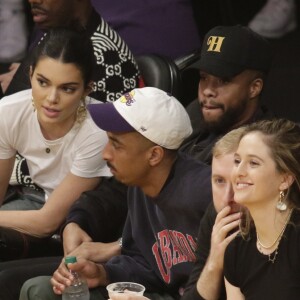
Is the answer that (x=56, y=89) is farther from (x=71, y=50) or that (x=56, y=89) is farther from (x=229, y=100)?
(x=229, y=100)

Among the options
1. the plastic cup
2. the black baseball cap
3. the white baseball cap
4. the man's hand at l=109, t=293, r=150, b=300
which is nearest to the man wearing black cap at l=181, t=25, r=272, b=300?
the black baseball cap

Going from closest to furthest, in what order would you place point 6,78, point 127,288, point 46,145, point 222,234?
point 222,234
point 127,288
point 46,145
point 6,78

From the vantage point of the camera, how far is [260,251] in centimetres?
326

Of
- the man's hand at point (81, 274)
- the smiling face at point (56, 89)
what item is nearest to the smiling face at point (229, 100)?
the smiling face at point (56, 89)

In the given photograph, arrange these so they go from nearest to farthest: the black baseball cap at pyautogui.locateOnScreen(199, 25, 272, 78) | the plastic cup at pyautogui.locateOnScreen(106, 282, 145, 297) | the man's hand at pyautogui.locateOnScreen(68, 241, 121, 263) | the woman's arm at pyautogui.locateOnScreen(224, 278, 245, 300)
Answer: the woman's arm at pyautogui.locateOnScreen(224, 278, 245, 300) → the plastic cup at pyautogui.locateOnScreen(106, 282, 145, 297) → the man's hand at pyautogui.locateOnScreen(68, 241, 121, 263) → the black baseball cap at pyautogui.locateOnScreen(199, 25, 272, 78)

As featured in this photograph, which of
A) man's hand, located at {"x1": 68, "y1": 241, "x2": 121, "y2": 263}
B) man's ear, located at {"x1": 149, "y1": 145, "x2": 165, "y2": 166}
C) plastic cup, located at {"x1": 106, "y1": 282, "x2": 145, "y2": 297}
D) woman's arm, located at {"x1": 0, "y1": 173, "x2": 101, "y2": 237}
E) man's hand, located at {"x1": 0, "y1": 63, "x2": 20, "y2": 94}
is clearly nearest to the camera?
plastic cup, located at {"x1": 106, "y1": 282, "x2": 145, "y2": 297}

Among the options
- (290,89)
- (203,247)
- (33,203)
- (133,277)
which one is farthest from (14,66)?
(203,247)

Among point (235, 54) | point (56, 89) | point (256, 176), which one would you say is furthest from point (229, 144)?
point (56, 89)

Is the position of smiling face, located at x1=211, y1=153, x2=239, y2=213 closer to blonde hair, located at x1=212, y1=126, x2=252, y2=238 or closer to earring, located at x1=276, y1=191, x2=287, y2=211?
blonde hair, located at x1=212, y1=126, x2=252, y2=238

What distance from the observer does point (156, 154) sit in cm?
388

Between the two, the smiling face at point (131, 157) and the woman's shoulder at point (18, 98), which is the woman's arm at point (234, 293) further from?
the woman's shoulder at point (18, 98)

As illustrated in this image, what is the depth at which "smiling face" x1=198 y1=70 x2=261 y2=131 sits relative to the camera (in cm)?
423

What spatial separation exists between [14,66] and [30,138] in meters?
1.00

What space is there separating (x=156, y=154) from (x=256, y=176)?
0.71 metres
